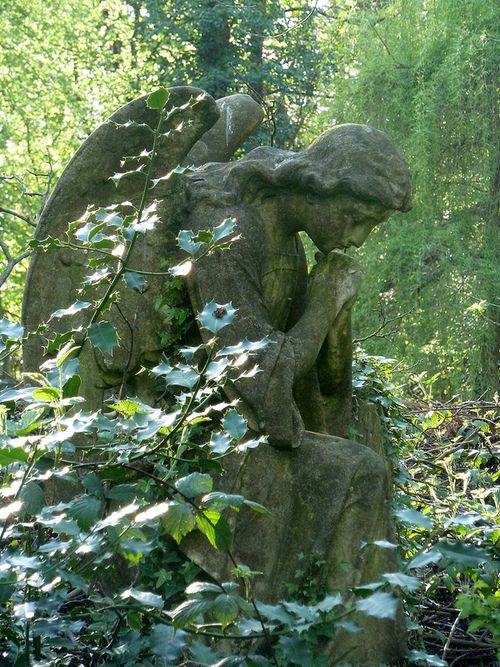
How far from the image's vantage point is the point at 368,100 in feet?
54.0

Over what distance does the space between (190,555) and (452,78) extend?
41.7 ft

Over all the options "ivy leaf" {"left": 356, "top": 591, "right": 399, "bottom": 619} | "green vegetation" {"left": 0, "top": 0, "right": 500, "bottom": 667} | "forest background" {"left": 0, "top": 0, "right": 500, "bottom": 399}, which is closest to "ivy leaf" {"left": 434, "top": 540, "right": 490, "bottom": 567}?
"green vegetation" {"left": 0, "top": 0, "right": 500, "bottom": 667}

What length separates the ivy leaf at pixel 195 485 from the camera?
2.16 meters

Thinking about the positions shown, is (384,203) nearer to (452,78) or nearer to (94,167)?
(94,167)

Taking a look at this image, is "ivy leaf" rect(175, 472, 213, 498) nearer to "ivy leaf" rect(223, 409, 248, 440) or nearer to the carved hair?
"ivy leaf" rect(223, 409, 248, 440)

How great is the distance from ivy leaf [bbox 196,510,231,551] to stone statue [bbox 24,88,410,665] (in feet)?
4.83

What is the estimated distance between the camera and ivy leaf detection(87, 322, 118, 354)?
232 centimetres

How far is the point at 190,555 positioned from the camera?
3.63m

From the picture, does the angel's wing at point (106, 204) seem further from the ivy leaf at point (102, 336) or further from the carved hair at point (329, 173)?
the ivy leaf at point (102, 336)

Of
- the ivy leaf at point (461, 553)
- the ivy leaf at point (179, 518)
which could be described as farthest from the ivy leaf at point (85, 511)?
the ivy leaf at point (461, 553)

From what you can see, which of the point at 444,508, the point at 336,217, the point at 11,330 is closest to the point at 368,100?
the point at 444,508

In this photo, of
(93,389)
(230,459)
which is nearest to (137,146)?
(93,389)

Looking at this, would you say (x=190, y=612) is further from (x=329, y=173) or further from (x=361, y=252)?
(x=361, y=252)

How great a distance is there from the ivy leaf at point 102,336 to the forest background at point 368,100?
10589mm
